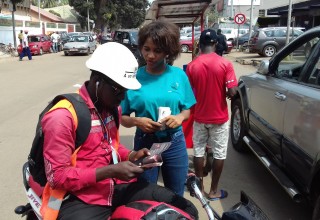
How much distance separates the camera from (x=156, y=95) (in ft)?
9.05

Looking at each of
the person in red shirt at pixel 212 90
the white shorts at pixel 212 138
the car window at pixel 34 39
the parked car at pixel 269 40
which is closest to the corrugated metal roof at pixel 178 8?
the person in red shirt at pixel 212 90

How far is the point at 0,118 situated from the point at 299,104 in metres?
6.27

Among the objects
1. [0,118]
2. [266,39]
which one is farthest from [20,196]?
[266,39]

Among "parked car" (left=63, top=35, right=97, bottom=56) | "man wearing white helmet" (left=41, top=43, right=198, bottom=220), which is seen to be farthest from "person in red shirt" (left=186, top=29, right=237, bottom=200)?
"parked car" (left=63, top=35, right=97, bottom=56)

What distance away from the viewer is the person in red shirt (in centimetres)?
387

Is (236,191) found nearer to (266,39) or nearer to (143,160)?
(143,160)

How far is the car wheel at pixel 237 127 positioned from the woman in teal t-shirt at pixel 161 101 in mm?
2603

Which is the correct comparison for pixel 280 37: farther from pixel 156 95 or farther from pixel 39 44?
pixel 156 95

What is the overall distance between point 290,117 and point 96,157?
6.76ft

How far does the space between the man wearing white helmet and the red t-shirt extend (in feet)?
5.83

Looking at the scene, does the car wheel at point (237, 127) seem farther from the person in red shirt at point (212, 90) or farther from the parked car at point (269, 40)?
the parked car at point (269, 40)

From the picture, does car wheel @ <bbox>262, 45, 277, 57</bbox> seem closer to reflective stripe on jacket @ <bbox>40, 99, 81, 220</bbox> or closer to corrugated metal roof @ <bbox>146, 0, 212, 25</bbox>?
corrugated metal roof @ <bbox>146, 0, 212, 25</bbox>

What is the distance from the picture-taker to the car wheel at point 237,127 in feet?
17.8

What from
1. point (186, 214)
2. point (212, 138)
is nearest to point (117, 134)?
point (186, 214)
